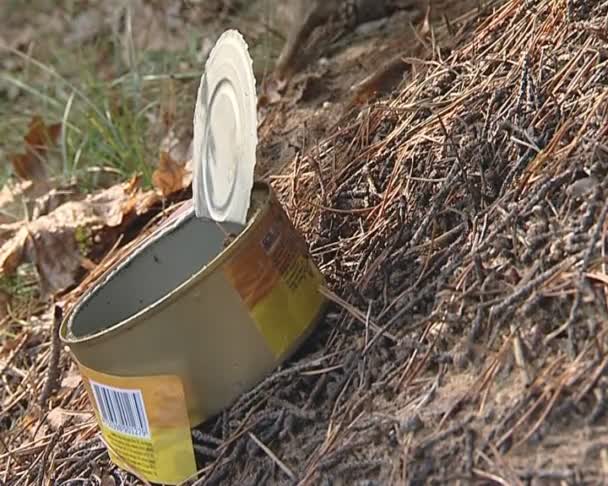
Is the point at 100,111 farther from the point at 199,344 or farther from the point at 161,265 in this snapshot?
the point at 199,344

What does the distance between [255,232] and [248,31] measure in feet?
5.56

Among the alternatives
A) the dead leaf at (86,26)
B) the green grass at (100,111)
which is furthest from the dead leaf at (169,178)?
the dead leaf at (86,26)

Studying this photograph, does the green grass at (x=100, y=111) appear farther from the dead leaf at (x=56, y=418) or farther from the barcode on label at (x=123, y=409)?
the barcode on label at (x=123, y=409)

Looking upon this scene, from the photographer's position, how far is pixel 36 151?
2600mm

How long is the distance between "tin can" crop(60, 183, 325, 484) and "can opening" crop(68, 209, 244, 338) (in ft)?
0.39

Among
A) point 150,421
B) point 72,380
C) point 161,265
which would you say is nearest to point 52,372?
point 72,380

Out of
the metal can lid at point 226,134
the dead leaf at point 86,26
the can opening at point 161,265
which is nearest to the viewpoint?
the metal can lid at point 226,134

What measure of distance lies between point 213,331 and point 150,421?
0.16 meters

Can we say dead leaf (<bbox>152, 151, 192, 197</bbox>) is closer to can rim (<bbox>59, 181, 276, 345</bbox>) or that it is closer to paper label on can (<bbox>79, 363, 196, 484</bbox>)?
can rim (<bbox>59, 181, 276, 345</bbox>)

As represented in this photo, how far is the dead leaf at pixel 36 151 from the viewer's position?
2561 millimetres

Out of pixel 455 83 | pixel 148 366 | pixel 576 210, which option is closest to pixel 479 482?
pixel 576 210

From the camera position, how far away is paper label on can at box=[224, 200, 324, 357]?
125 centimetres

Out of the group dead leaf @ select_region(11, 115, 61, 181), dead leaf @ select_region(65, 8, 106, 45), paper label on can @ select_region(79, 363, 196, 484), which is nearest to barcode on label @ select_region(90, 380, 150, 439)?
paper label on can @ select_region(79, 363, 196, 484)

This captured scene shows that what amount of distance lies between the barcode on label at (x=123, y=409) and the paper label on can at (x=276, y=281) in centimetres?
20
